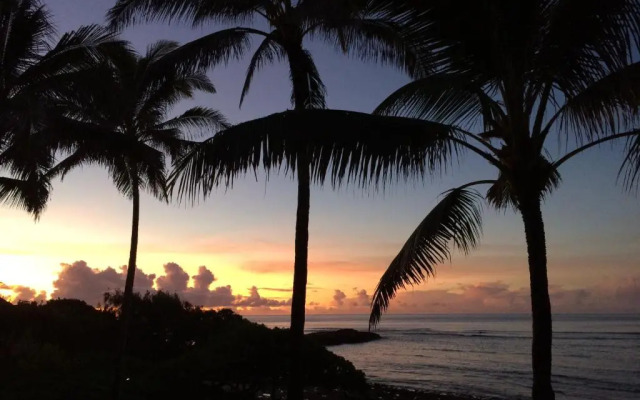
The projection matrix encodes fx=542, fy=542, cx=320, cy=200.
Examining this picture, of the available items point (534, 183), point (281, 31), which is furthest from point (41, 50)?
point (534, 183)

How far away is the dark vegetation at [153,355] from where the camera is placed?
448 inches

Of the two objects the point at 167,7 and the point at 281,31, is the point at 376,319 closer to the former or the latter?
the point at 281,31

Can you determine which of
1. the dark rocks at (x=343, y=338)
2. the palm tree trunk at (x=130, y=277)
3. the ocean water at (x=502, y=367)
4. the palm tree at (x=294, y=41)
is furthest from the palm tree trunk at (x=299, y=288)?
the dark rocks at (x=343, y=338)

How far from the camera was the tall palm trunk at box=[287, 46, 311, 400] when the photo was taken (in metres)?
9.37

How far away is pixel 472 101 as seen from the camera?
21.6 feet

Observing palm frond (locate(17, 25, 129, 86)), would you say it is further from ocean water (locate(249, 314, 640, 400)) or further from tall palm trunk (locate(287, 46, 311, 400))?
ocean water (locate(249, 314, 640, 400))

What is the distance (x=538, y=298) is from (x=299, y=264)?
16.1 feet

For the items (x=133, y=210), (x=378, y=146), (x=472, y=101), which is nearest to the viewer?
(x=378, y=146)

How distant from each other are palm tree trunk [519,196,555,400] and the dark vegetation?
6.13m

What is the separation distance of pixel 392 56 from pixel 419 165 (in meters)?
4.63

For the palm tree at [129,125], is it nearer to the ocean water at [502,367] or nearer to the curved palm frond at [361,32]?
the curved palm frond at [361,32]

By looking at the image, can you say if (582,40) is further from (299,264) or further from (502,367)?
(502,367)

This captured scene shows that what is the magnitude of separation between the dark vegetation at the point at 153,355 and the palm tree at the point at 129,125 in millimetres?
1441

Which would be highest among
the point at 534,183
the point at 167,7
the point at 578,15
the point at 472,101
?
the point at 167,7
